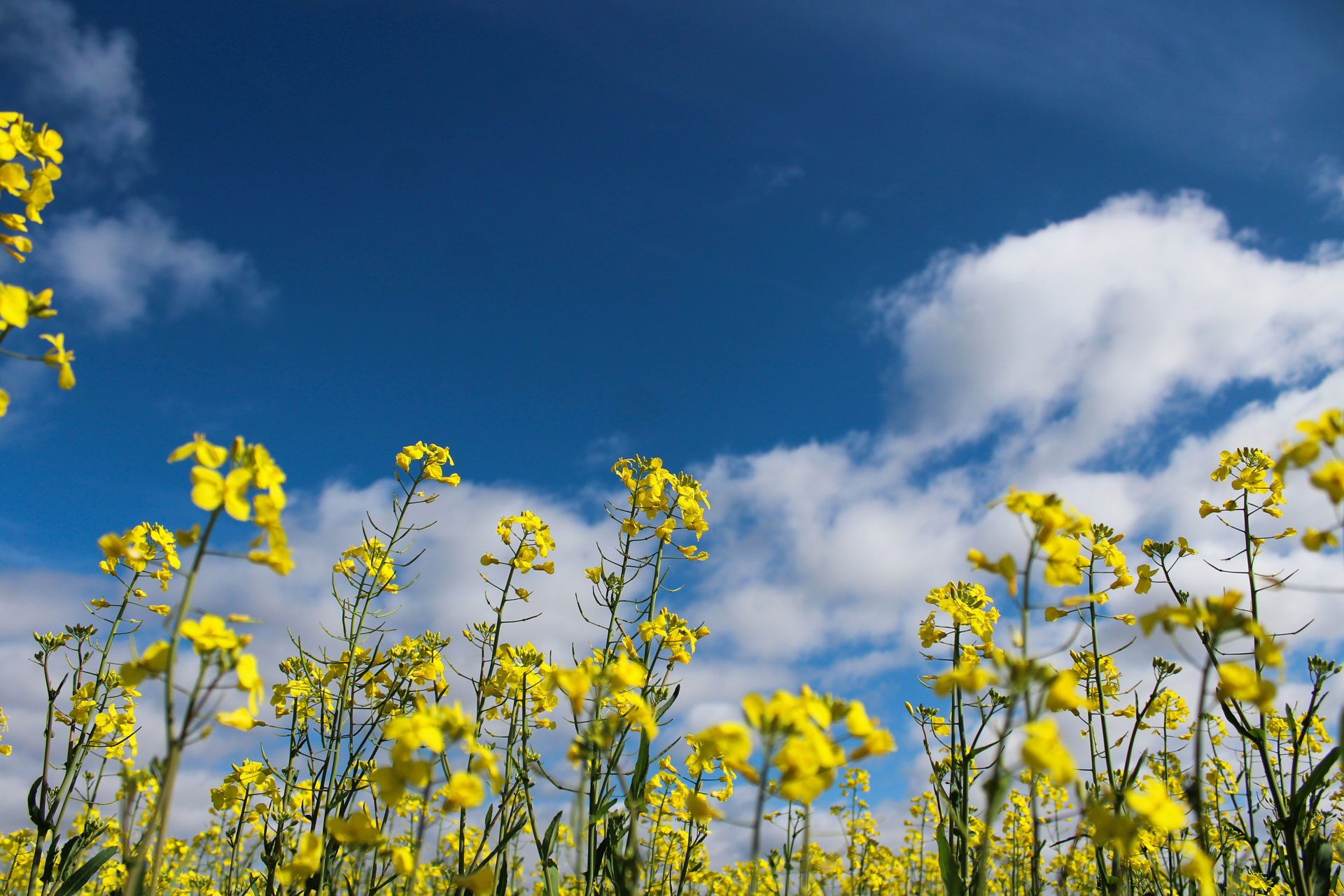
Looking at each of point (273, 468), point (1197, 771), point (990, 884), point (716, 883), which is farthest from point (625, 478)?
point (990, 884)

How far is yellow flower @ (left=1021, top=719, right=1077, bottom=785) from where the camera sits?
1.24 meters

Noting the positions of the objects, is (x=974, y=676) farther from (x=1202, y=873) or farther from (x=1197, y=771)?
(x=1197, y=771)

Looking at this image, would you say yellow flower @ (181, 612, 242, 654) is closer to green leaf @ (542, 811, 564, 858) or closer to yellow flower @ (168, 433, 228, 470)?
yellow flower @ (168, 433, 228, 470)

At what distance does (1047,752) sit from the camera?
1.25 m

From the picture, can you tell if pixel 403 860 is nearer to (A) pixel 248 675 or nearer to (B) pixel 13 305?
(A) pixel 248 675

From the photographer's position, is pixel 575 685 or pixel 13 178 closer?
pixel 575 685

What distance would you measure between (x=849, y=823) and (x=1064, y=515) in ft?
25.6

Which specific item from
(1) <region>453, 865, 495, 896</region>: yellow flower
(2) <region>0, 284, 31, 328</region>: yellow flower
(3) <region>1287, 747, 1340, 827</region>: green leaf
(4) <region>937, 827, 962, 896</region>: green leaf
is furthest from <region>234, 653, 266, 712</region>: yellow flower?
(3) <region>1287, 747, 1340, 827</region>: green leaf

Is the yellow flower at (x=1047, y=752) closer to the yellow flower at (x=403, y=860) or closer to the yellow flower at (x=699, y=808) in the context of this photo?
the yellow flower at (x=699, y=808)

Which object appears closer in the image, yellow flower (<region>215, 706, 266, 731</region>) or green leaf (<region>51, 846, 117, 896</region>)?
yellow flower (<region>215, 706, 266, 731</region>)

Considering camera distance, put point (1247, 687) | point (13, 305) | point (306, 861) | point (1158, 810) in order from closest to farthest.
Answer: point (1158, 810)
point (1247, 687)
point (306, 861)
point (13, 305)

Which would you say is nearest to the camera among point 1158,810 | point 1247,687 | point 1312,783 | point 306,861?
point 1158,810

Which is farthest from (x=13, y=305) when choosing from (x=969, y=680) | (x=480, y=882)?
(x=969, y=680)

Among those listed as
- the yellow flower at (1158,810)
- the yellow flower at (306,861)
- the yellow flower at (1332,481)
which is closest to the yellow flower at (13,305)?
the yellow flower at (306,861)
